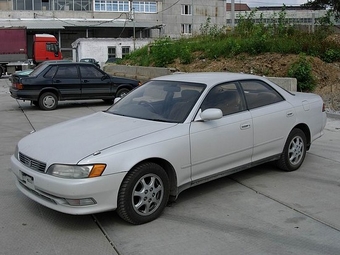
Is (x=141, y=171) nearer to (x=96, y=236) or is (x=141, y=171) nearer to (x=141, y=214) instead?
(x=141, y=214)

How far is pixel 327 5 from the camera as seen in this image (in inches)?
732

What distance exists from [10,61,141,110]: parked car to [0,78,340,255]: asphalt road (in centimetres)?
778

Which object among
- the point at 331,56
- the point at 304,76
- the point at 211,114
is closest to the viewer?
the point at 211,114

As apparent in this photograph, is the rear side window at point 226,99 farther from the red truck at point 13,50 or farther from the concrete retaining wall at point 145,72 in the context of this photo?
the red truck at point 13,50

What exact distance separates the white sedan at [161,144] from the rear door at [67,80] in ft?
28.0

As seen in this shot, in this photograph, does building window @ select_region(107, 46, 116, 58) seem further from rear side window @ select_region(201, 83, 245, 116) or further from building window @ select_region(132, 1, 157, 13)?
rear side window @ select_region(201, 83, 245, 116)

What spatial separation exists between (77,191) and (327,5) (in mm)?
17410

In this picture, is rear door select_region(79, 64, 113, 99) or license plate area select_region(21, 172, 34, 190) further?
rear door select_region(79, 64, 113, 99)

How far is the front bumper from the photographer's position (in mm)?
4117

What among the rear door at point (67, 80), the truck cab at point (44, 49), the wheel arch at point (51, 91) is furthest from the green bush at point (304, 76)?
the truck cab at point (44, 49)

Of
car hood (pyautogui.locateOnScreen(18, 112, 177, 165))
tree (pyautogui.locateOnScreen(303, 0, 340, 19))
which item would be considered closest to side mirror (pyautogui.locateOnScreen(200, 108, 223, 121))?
car hood (pyautogui.locateOnScreen(18, 112, 177, 165))

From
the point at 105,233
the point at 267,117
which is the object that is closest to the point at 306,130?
the point at 267,117

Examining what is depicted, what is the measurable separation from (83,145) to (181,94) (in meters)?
1.56

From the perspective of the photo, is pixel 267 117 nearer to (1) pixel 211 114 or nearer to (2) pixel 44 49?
(1) pixel 211 114
